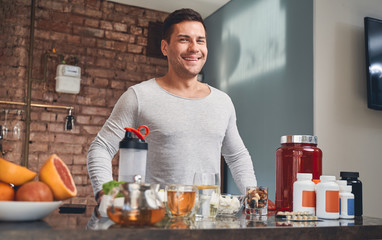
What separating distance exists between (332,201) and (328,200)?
0.04ft

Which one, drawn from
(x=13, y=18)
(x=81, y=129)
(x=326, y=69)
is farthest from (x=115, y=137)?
(x=13, y=18)

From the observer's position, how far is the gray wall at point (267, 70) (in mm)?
2881

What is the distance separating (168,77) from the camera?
5.83 feet

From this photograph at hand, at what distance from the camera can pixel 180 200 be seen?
0.99 meters

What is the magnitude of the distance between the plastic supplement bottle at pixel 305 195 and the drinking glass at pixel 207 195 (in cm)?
30

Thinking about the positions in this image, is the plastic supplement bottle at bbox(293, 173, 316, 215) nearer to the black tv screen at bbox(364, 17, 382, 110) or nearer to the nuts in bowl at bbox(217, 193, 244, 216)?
the nuts in bowl at bbox(217, 193, 244, 216)

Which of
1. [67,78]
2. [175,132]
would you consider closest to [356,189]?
[175,132]

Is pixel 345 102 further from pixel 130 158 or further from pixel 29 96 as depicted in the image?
pixel 29 96

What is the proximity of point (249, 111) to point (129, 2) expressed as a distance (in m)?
1.68

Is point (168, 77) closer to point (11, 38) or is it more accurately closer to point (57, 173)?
point (57, 173)

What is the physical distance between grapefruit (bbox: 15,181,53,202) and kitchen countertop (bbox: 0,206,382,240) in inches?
2.0

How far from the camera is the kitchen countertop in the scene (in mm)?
759

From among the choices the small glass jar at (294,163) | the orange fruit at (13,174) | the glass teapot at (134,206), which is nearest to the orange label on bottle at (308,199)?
the small glass jar at (294,163)

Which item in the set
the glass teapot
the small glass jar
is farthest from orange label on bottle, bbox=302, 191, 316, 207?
the glass teapot
